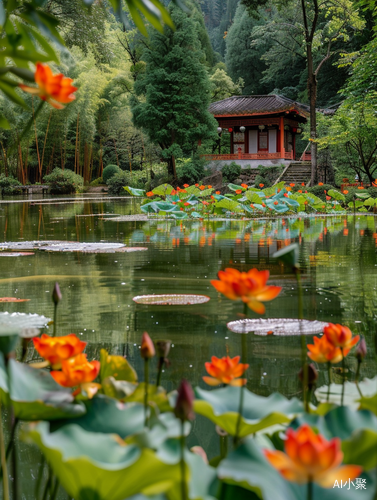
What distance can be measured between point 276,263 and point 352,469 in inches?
172

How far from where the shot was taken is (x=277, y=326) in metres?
2.70

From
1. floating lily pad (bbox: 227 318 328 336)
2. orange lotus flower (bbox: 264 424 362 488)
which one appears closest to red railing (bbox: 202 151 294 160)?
floating lily pad (bbox: 227 318 328 336)

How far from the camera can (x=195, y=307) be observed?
318 cm

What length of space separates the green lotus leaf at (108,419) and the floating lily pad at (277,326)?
1.59 meters

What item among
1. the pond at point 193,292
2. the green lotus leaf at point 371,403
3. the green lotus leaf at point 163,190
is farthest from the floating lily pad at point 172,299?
the green lotus leaf at point 163,190

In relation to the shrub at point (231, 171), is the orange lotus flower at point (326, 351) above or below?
below

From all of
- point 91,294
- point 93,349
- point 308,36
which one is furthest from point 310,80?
point 93,349

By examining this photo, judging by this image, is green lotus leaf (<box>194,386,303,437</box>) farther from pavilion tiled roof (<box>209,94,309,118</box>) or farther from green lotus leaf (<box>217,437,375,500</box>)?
pavilion tiled roof (<box>209,94,309,118</box>)

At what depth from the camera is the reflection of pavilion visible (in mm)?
25500

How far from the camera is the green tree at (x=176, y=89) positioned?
23.3m

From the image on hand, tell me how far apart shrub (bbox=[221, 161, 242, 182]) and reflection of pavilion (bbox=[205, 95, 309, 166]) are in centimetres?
129

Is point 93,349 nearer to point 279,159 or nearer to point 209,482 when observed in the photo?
point 209,482

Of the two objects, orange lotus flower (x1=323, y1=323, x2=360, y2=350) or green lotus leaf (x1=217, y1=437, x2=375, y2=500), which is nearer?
green lotus leaf (x1=217, y1=437, x2=375, y2=500)

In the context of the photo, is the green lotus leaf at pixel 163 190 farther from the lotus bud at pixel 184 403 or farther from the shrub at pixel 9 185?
the shrub at pixel 9 185
